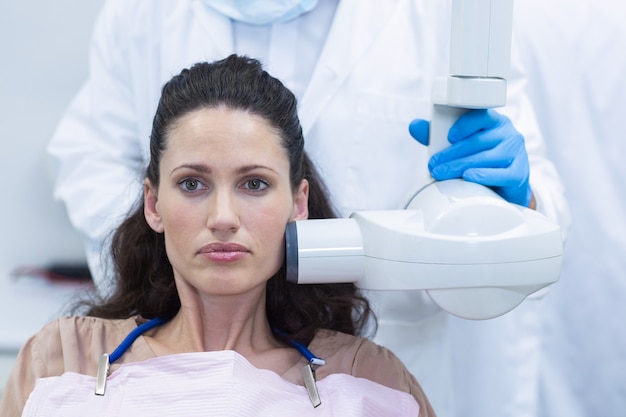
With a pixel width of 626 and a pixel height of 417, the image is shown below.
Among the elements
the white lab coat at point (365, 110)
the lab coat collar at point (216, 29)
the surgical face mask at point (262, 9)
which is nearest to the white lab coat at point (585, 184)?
the white lab coat at point (365, 110)

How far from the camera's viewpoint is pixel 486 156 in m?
1.42

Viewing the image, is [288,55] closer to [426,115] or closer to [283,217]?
[426,115]

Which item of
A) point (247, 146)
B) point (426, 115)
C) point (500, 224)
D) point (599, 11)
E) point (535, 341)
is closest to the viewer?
point (500, 224)

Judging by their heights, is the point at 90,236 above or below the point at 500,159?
below

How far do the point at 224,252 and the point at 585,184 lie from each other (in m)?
1.23

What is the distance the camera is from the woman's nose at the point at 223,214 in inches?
50.4

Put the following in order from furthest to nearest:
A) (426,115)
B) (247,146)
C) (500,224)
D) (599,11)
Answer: (599,11), (426,115), (247,146), (500,224)

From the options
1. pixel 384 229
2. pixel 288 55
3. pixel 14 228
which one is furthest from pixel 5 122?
pixel 384 229

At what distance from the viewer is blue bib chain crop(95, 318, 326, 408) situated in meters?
1.35

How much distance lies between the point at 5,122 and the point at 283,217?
49.0 inches

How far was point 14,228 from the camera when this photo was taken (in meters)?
2.32

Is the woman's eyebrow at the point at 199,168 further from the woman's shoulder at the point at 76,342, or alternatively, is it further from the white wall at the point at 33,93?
the white wall at the point at 33,93

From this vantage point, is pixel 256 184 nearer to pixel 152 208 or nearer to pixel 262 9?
pixel 152 208

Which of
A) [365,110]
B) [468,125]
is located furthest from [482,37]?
[365,110]
